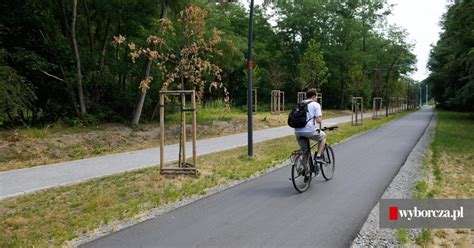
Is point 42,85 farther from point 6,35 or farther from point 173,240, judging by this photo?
point 173,240

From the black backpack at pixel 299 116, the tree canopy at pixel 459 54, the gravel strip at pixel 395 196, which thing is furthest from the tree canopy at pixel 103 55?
the gravel strip at pixel 395 196

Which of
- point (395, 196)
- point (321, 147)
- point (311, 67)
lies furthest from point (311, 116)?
point (311, 67)

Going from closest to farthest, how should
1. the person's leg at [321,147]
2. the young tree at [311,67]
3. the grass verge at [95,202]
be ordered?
the grass verge at [95,202] → the person's leg at [321,147] → the young tree at [311,67]

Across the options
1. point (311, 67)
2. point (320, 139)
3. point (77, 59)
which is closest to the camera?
point (320, 139)

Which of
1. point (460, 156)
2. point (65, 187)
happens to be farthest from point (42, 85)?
point (460, 156)

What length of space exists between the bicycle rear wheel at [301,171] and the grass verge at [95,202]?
5.14 feet

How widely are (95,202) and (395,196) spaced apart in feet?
15.7

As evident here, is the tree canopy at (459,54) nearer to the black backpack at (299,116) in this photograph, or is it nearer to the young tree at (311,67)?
the young tree at (311,67)

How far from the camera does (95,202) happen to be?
6.13m

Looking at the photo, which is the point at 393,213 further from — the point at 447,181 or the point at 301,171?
the point at 447,181

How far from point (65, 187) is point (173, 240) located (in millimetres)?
3654

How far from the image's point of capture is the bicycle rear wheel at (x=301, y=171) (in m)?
6.84

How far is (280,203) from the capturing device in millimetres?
6145

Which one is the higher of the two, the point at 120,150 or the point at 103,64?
the point at 103,64
